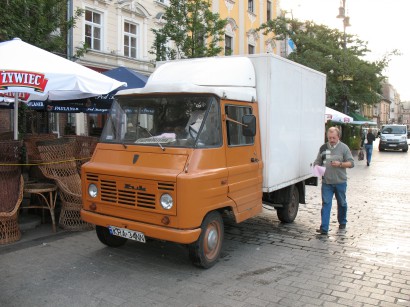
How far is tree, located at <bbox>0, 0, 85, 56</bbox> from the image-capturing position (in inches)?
292

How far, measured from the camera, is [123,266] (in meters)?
5.12

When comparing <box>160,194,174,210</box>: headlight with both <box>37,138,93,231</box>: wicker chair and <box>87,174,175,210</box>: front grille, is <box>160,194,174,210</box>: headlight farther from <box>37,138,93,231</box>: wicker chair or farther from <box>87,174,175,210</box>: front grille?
<box>37,138,93,231</box>: wicker chair

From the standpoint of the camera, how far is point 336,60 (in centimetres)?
2505

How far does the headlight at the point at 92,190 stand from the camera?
518 cm

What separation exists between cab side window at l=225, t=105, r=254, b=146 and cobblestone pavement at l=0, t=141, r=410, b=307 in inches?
63.1

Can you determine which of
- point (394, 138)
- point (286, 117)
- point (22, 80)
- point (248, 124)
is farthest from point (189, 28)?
point (394, 138)

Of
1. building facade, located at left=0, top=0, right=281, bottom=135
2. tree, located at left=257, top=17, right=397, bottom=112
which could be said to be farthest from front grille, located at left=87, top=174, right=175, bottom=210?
tree, located at left=257, top=17, right=397, bottom=112

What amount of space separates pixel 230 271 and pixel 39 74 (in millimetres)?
3773

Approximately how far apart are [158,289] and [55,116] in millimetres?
13426

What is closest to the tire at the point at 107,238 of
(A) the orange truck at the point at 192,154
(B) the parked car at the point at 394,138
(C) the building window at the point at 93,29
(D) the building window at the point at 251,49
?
(A) the orange truck at the point at 192,154

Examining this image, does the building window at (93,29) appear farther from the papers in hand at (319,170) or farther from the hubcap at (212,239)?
the hubcap at (212,239)

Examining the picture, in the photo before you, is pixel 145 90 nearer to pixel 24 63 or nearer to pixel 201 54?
pixel 24 63

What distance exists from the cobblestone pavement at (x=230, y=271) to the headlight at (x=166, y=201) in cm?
88

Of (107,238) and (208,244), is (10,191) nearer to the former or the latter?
(107,238)
